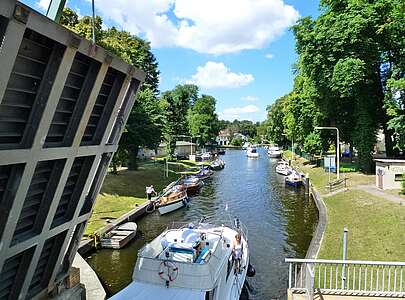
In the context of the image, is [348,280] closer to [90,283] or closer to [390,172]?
[90,283]

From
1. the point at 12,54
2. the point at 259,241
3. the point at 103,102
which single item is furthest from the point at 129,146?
the point at 12,54

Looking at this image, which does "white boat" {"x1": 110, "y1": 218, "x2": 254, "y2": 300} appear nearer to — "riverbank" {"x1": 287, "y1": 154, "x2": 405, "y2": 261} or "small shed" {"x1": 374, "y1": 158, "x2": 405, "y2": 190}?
"riverbank" {"x1": 287, "y1": 154, "x2": 405, "y2": 261}

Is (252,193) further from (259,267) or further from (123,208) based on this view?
(259,267)

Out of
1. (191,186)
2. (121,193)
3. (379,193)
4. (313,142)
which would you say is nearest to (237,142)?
(313,142)

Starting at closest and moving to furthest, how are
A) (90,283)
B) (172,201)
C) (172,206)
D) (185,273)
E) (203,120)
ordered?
(185,273)
(90,283)
(172,206)
(172,201)
(203,120)

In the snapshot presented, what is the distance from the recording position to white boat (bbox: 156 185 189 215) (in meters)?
27.9

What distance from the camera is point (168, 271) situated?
11.8 metres

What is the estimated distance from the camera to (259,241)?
22.0 m

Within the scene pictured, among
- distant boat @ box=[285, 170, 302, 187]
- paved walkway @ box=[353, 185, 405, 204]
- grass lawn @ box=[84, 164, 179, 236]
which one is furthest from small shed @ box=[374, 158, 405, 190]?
grass lawn @ box=[84, 164, 179, 236]

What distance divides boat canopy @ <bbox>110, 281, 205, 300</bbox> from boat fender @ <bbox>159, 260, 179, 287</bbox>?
27cm

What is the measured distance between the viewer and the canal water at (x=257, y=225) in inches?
646

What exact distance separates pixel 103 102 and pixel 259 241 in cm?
1572

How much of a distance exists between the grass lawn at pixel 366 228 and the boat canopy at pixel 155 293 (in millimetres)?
6942

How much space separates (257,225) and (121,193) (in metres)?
10.8
